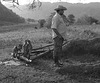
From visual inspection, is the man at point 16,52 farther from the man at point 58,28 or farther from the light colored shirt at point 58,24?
the light colored shirt at point 58,24

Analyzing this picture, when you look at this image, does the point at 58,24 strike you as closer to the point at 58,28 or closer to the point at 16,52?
the point at 58,28

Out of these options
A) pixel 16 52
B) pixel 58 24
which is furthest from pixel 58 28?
pixel 16 52

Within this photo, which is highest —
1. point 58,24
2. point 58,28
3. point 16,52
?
point 58,24

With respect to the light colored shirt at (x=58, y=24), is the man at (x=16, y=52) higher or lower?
lower

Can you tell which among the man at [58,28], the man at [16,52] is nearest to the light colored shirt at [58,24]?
the man at [58,28]

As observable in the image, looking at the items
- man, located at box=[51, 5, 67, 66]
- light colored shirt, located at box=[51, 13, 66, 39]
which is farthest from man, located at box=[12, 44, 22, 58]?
light colored shirt, located at box=[51, 13, 66, 39]

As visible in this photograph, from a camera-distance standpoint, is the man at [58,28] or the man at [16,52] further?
the man at [16,52]

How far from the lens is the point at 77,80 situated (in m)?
6.28

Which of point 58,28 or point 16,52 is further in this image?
point 16,52

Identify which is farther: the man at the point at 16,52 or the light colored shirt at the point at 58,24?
the man at the point at 16,52

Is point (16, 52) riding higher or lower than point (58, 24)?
lower

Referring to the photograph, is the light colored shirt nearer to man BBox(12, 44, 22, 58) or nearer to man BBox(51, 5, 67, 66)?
man BBox(51, 5, 67, 66)

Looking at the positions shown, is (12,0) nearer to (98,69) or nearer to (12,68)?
(12,68)

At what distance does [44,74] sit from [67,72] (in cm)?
72
